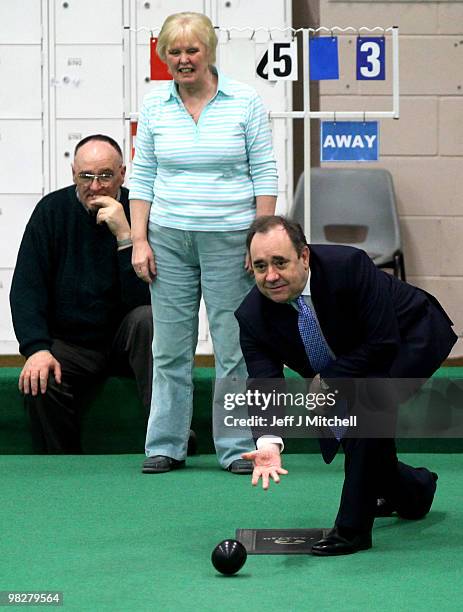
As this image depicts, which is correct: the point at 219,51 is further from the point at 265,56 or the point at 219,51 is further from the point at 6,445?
the point at 6,445

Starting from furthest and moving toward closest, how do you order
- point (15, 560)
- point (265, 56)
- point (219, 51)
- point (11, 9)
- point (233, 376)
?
1. point (11, 9)
2. point (219, 51)
3. point (265, 56)
4. point (233, 376)
5. point (15, 560)

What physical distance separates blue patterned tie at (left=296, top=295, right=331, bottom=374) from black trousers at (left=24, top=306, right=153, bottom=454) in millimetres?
995

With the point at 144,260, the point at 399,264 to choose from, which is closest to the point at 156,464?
the point at 144,260

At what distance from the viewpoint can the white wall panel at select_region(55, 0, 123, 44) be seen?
459 centimetres

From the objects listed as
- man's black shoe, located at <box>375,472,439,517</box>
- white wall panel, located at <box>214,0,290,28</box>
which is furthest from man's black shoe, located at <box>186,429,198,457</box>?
white wall panel, located at <box>214,0,290,28</box>

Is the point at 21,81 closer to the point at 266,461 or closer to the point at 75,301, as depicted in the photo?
the point at 75,301

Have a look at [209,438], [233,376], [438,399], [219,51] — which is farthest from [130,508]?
[219,51]

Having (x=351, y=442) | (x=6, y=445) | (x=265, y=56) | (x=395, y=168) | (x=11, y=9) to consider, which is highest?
(x=11, y=9)

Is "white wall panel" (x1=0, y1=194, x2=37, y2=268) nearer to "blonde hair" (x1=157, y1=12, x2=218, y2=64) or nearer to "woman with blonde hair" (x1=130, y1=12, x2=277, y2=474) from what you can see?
"woman with blonde hair" (x1=130, y1=12, x2=277, y2=474)

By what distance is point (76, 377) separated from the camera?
3494 mm

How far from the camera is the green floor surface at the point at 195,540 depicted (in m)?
2.06

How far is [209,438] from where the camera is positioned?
3660mm

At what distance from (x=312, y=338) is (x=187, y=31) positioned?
91 cm

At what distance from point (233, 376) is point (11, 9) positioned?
216 cm
